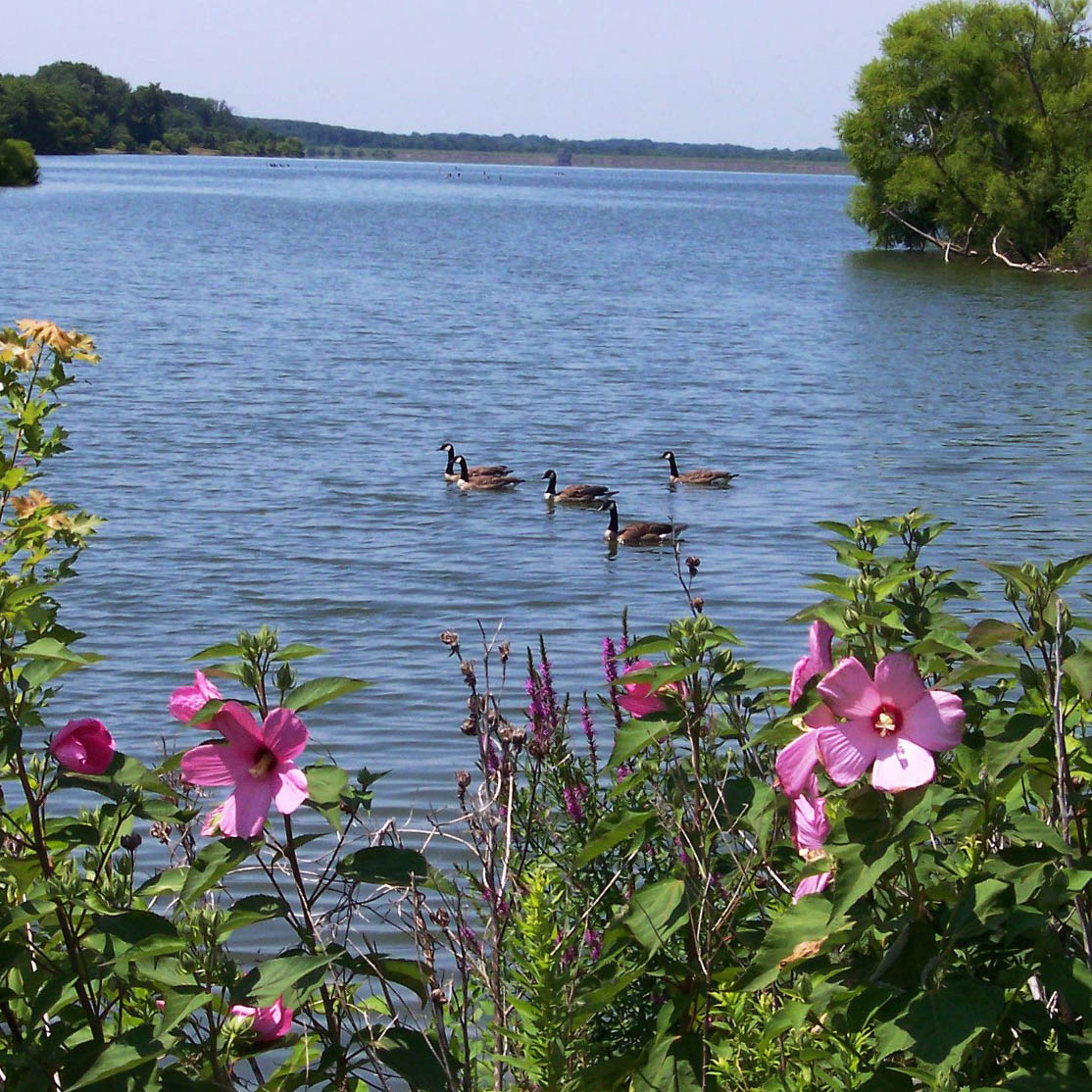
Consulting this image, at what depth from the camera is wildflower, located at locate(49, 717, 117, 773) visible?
2.35m

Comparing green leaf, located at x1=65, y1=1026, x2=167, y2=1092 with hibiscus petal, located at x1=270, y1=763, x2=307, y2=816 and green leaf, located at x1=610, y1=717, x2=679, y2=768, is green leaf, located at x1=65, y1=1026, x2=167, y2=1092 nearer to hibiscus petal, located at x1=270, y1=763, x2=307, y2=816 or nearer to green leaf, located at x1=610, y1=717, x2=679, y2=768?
hibiscus petal, located at x1=270, y1=763, x2=307, y2=816

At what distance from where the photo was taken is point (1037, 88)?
179 feet

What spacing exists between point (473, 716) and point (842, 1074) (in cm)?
86

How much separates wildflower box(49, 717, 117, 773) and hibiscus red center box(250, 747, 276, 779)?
240 mm

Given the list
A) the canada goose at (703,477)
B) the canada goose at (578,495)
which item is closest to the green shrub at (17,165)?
the canada goose at (703,477)

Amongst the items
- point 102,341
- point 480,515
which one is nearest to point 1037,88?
point 102,341

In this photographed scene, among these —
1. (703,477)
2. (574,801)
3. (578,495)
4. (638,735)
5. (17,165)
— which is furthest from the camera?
(17,165)

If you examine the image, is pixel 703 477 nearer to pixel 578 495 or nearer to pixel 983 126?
pixel 578 495

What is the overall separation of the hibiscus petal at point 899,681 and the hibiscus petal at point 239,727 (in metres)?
0.89

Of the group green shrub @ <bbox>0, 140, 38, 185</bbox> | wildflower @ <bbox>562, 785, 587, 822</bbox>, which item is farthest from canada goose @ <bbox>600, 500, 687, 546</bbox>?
green shrub @ <bbox>0, 140, 38, 185</bbox>

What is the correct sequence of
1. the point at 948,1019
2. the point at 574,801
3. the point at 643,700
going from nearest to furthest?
1. the point at 948,1019
2. the point at 643,700
3. the point at 574,801

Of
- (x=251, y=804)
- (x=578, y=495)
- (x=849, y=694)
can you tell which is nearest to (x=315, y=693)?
(x=251, y=804)

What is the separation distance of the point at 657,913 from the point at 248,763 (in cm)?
68

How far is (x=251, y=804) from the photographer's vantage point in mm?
2266
